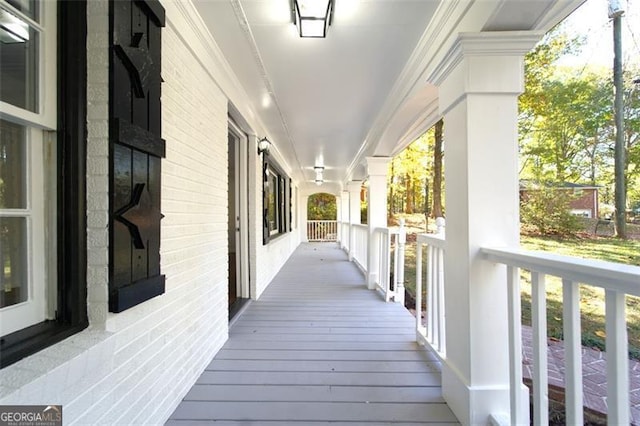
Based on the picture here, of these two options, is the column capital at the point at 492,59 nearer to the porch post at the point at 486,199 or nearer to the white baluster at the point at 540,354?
the porch post at the point at 486,199

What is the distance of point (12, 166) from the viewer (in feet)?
3.37

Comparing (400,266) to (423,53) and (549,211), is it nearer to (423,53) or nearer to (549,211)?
(549,211)

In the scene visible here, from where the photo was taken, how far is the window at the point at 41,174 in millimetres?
1002

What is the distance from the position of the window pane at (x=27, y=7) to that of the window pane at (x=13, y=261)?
26.9 inches

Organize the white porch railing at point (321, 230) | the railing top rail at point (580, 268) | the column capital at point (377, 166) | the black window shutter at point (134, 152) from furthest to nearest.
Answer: the white porch railing at point (321, 230)
the column capital at point (377, 166)
the black window shutter at point (134, 152)
the railing top rail at point (580, 268)

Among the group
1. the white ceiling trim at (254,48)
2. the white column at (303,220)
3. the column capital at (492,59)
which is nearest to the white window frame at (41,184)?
the white ceiling trim at (254,48)

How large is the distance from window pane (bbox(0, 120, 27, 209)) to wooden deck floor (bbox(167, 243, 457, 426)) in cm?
137

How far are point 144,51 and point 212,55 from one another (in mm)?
1042

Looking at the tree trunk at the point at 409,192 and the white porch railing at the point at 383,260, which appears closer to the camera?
the white porch railing at the point at 383,260

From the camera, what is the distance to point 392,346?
271 centimetres

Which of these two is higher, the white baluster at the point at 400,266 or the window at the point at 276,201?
the window at the point at 276,201

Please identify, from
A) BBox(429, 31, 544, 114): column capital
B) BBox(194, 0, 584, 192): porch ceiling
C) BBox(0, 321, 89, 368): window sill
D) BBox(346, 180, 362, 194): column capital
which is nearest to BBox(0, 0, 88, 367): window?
BBox(0, 321, 89, 368): window sill

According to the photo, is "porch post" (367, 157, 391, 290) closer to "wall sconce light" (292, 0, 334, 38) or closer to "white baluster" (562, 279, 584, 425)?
"wall sconce light" (292, 0, 334, 38)

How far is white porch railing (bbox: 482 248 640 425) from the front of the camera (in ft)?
3.14
